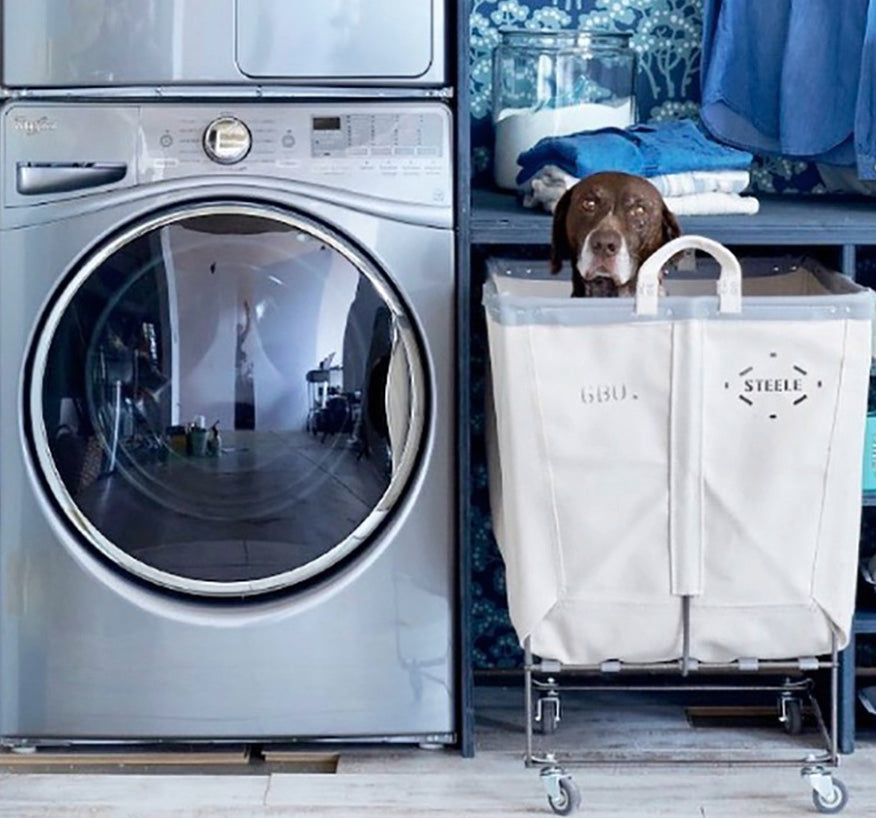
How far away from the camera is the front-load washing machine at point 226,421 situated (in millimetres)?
2482

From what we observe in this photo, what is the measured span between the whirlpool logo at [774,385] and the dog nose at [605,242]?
245mm

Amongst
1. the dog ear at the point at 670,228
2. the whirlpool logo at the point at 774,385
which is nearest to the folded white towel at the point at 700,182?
the dog ear at the point at 670,228

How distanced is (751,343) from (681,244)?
0.53 ft

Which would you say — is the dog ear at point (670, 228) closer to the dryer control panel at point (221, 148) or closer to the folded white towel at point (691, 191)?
the folded white towel at point (691, 191)

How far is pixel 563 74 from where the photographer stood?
3.02 meters

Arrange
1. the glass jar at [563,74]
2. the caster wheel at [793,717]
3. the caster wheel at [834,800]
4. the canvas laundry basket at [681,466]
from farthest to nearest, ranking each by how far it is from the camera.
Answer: the glass jar at [563,74] → the caster wheel at [793,717] → the caster wheel at [834,800] → the canvas laundry basket at [681,466]

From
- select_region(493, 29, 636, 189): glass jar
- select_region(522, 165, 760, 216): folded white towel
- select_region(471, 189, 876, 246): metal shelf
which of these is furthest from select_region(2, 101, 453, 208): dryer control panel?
select_region(493, 29, 636, 189): glass jar

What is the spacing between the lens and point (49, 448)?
8.34ft

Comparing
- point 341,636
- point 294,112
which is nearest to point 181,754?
point 341,636

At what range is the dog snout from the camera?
234 centimetres

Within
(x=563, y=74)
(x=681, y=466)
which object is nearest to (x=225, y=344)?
(x=681, y=466)

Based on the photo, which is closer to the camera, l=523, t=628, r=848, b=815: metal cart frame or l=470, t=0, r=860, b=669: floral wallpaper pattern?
l=523, t=628, r=848, b=815: metal cart frame

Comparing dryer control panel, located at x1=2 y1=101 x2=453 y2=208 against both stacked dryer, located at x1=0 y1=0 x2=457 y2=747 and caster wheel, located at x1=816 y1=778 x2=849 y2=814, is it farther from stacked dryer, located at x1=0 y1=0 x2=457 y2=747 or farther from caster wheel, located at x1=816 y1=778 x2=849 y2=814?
caster wheel, located at x1=816 y1=778 x2=849 y2=814

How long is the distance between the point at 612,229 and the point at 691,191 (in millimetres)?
340
